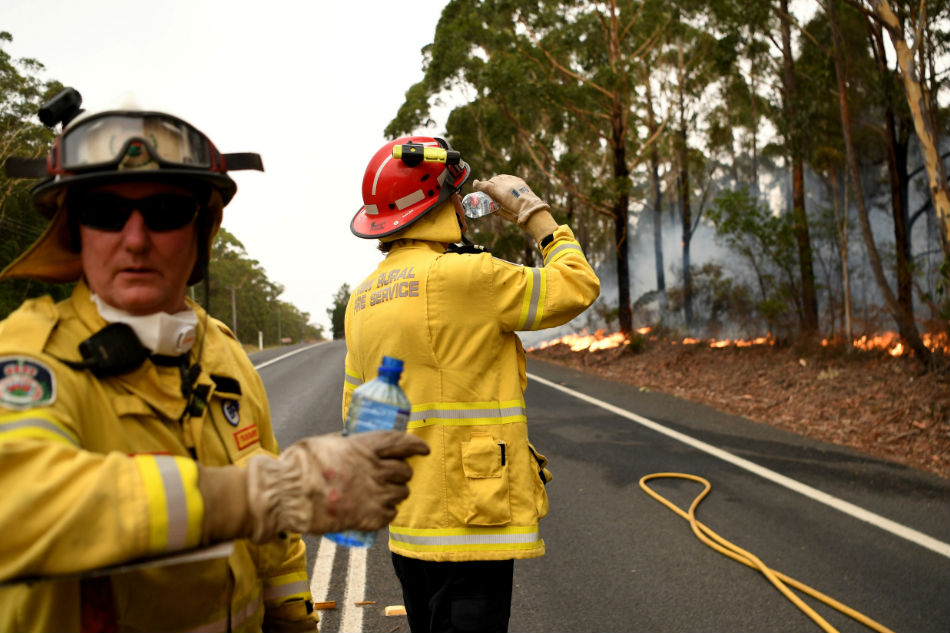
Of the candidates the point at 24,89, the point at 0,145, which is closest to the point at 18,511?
the point at 0,145

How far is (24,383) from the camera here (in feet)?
4.28

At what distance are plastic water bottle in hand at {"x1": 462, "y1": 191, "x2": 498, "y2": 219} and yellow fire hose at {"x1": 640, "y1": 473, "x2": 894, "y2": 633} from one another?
2924mm

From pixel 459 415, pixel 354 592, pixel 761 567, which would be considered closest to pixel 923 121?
pixel 761 567

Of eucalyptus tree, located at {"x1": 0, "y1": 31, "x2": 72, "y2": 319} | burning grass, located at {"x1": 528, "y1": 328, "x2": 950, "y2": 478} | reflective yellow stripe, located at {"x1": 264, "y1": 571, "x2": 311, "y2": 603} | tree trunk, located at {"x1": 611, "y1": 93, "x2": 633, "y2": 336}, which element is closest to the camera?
reflective yellow stripe, located at {"x1": 264, "y1": 571, "x2": 311, "y2": 603}

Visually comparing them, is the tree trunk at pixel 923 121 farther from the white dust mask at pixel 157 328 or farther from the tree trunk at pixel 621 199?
the white dust mask at pixel 157 328

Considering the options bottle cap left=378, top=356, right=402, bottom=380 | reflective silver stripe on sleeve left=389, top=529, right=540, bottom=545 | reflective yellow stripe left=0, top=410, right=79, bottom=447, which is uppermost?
Answer: bottle cap left=378, top=356, right=402, bottom=380

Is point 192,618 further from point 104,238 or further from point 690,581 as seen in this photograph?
point 690,581

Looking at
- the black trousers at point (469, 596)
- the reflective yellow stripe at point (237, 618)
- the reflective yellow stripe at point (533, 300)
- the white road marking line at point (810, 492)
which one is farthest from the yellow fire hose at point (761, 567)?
the reflective yellow stripe at point (237, 618)

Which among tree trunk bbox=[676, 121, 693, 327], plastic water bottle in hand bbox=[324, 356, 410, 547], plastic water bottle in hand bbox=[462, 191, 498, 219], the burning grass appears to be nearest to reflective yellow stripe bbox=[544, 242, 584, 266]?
plastic water bottle in hand bbox=[462, 191, 498, 219]

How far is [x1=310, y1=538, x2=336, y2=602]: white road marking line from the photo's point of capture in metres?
4.47

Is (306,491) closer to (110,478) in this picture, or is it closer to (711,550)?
(110,478)

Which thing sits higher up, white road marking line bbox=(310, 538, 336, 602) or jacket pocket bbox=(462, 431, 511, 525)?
jacket pocket bbox=(462, 431, 511, 525)

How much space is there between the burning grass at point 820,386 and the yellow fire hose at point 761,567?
3.07 m

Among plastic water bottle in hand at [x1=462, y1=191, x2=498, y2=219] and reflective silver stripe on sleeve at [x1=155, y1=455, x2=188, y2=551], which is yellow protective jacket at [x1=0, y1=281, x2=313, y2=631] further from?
plastic water bottle in hand at [x1=462, y1=191, x2=498, y2=219]
